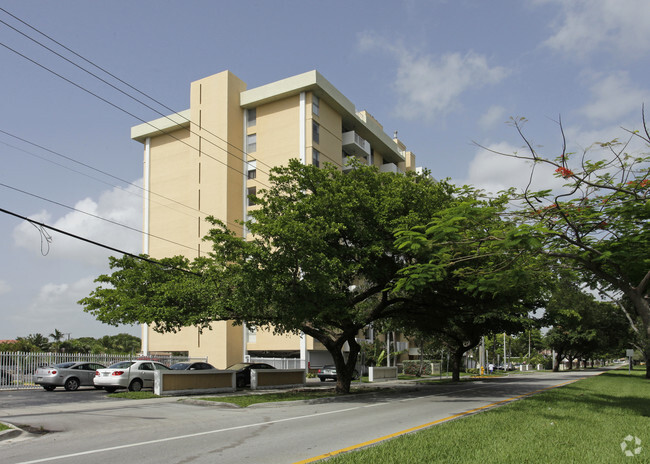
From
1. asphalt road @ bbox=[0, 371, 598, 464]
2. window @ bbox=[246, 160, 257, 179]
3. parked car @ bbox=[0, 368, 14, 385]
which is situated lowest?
parked car @ bbox=[0, 368, 14, 385]

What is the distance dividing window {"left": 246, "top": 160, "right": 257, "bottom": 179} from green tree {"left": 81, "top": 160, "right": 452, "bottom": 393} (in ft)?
84.6

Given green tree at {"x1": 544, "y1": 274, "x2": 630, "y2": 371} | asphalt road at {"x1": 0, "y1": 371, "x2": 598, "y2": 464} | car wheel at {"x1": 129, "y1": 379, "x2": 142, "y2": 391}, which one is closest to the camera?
asphalt road at {"x1": 0, "y1": 371, "x2": 598, "y2": 464}

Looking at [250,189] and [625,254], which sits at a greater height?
[250,189]

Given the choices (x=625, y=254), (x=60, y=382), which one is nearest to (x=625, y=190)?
(x=625, y=254)

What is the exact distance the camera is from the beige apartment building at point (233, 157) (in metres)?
A: 46.8

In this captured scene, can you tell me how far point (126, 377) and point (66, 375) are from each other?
12.4 ft

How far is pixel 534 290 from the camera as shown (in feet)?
70.4

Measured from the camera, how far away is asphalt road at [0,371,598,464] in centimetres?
898

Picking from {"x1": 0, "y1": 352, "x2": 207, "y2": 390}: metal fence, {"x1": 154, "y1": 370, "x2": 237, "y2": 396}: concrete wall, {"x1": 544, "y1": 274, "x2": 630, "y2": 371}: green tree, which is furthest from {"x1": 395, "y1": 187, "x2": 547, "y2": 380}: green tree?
{"x1": 544, "y1": 274, "x2": 630, "y2": 371}: green tree

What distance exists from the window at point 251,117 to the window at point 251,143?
1.09 metres

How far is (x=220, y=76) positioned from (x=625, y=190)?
4256 centimetres

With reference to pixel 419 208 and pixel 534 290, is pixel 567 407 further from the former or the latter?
pixel 419 208

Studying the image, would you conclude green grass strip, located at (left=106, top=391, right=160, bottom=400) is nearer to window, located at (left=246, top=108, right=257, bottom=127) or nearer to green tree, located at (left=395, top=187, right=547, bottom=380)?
green tree, located at (left=395, top=187, right=547, bottom=380)

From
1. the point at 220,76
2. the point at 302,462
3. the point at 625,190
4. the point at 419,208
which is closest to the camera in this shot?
the point at 302,462
